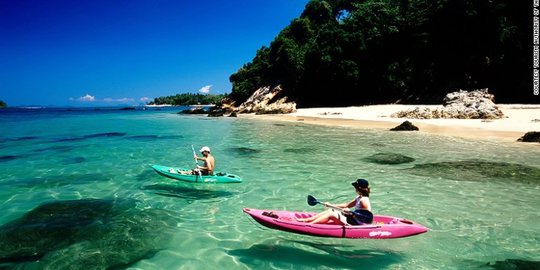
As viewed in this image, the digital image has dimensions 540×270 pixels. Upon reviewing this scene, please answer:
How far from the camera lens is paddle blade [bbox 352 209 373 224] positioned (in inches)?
281

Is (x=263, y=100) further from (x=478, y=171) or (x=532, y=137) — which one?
(x=478, y=171)

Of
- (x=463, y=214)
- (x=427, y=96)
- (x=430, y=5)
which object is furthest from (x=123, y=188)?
(x=430, y=5)

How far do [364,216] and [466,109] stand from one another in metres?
27.9

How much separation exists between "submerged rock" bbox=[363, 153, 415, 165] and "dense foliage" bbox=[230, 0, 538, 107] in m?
29.0

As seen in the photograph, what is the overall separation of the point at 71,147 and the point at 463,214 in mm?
23950

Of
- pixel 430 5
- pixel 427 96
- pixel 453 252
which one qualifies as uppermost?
pixel 430 5

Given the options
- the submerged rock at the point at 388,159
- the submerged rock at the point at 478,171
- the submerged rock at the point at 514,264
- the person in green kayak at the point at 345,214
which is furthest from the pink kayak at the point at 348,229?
the submerged rock at the point at 388,159

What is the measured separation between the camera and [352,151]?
1895cm

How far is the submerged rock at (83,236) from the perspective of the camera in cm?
681

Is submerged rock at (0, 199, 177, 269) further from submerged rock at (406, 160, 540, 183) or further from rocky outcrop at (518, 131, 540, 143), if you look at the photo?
rocky outcrop at (518, 131, 540, 143)

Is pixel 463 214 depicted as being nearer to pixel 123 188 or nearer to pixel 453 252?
pixel 453 252

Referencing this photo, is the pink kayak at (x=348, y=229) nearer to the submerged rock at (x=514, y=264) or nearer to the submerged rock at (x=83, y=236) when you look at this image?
the submerged rock at (x=514, y=264)

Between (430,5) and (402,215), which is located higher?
(430,5)

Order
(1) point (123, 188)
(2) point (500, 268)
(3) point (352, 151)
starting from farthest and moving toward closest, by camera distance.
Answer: (3) point (352, 151)
(1) point (123, 188)
(2) point (500, 268)
